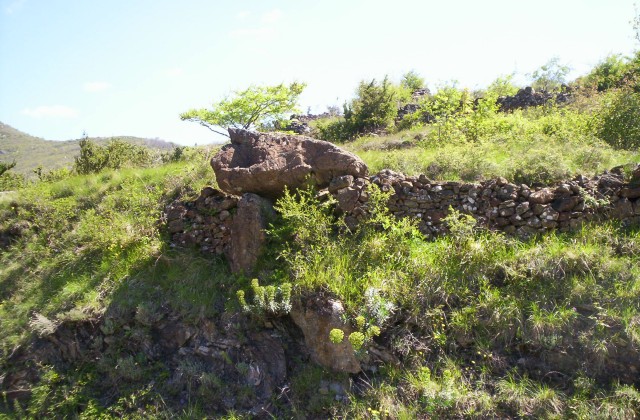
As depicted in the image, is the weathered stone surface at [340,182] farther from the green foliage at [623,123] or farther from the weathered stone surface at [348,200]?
the green foliage at [623,123]

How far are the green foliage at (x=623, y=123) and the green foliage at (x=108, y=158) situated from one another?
369 inches

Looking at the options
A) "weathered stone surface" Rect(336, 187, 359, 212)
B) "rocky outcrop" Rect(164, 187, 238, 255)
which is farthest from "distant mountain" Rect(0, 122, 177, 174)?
"weathered stone surface" Rect(336, 187, 359, 212)

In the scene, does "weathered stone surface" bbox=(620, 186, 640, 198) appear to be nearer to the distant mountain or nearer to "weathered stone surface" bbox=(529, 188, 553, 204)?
"weathered stone surface" bbox=(529, 188, 553, 204)

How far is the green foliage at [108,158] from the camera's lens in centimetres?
1030

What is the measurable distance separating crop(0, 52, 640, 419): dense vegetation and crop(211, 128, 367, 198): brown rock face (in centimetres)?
33

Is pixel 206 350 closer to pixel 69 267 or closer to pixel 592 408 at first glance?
pixel 69 267

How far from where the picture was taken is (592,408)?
11.8 feet

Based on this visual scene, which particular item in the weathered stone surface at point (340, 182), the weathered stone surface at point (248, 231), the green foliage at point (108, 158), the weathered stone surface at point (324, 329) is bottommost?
the weathered stone surface at point (324, 329)

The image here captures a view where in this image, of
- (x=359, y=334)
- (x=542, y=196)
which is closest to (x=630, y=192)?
(x=542, y=196)

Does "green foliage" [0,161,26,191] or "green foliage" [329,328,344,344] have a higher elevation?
"green foliage" [0,161,26,191]

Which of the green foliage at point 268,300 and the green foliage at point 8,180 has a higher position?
the green foliage at point 8,180

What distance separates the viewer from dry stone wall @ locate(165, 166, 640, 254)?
16.1 feet

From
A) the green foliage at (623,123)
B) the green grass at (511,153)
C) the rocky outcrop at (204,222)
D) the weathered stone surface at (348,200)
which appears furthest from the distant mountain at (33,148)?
the green foliage at (623,123)

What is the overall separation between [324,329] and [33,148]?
192ft
